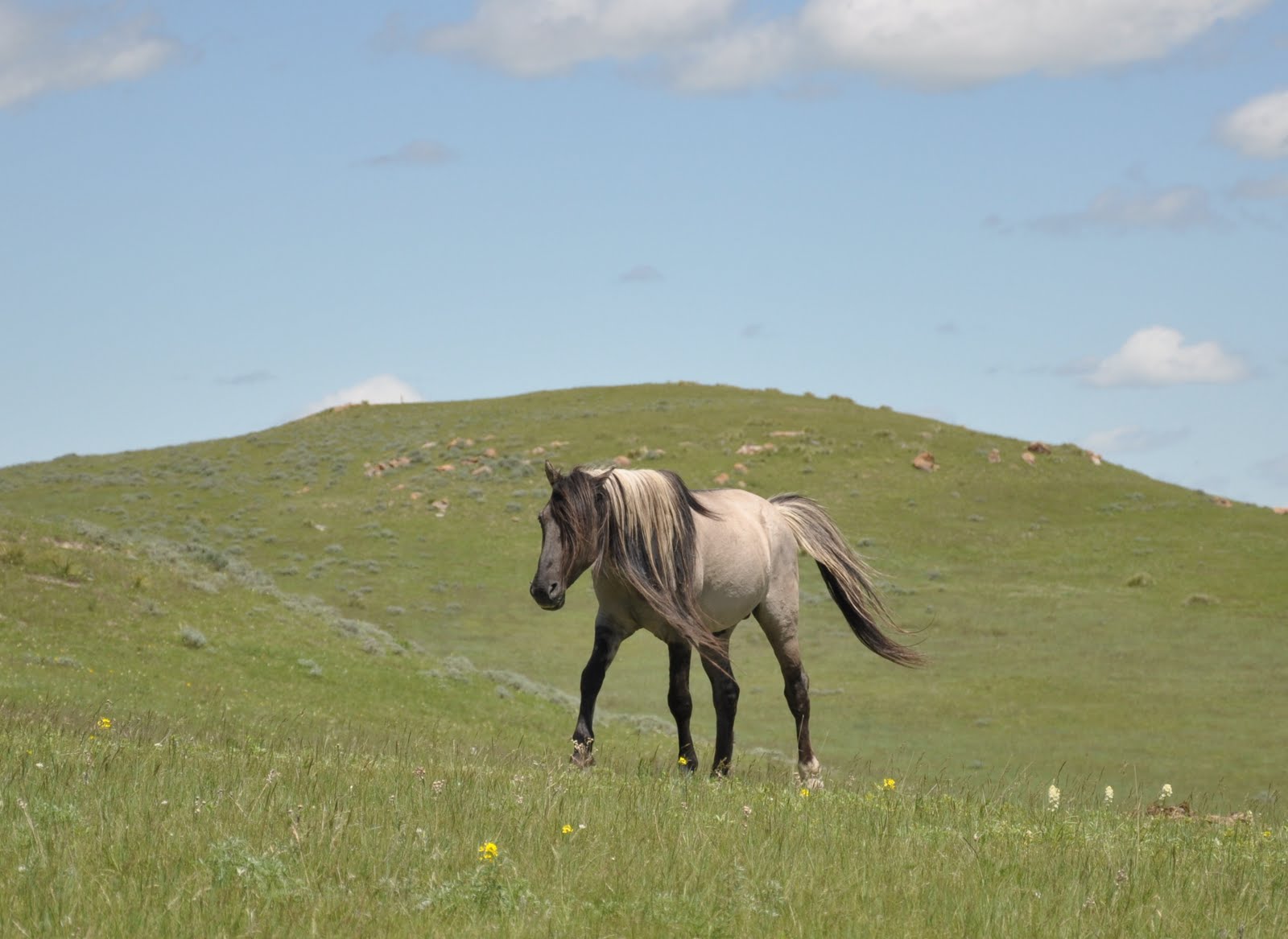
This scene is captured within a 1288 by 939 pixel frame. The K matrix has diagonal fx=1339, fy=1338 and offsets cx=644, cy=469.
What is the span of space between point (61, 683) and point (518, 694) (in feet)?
29.5

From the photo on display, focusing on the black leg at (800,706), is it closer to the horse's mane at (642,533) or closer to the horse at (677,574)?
the horse at (677,574)

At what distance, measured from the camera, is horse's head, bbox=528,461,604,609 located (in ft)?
31.4

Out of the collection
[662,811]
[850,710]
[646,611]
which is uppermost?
[646,611]

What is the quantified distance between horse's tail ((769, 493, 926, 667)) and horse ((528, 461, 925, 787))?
0.40m

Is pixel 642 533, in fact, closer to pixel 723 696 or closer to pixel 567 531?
pixel 567 531

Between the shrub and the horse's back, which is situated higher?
the horse's back

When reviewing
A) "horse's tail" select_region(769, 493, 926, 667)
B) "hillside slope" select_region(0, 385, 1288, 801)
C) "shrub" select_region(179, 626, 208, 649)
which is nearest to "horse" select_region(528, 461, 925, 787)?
"horse's tail" select_region(769, 493, 926, 667)

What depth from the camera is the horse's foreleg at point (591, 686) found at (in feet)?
32.9

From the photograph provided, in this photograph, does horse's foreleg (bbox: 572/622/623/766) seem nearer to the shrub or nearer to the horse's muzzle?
the horse's muzzle

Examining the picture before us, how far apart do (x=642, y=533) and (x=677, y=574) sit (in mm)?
469

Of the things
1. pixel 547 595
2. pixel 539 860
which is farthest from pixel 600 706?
pixel 539 860

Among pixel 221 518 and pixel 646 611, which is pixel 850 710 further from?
pixel 221 518

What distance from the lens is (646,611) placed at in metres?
10.2

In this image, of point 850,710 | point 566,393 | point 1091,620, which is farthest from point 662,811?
point 566,393
